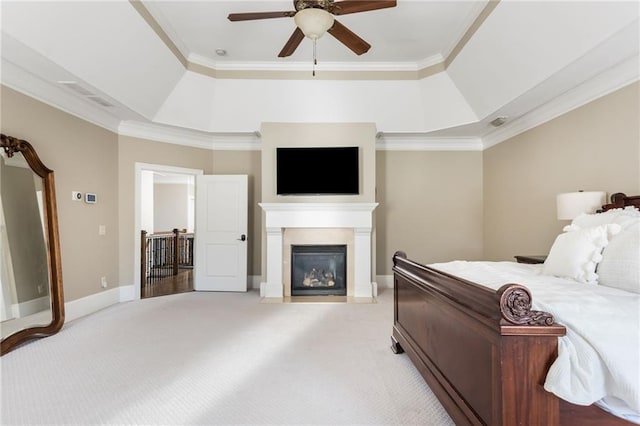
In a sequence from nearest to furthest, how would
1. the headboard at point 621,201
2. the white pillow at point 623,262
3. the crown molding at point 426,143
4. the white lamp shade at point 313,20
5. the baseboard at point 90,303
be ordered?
the white pillow at point 623,262
the white lamp shade at point 313,20
the headboard at point 621,201
the baseboard at point 90,303
the crown molding at point 426,143

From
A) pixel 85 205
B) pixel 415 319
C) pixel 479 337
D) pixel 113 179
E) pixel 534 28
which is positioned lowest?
pixel 415 319

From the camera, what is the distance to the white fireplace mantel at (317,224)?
4945 millimetres

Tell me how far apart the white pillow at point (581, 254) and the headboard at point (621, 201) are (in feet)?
3.79

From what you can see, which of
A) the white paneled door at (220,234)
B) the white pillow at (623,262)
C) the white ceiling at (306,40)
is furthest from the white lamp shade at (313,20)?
the white paneled door at (220,234)

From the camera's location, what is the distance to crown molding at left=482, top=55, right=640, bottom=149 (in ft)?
9.63

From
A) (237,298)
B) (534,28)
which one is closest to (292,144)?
(237,298)

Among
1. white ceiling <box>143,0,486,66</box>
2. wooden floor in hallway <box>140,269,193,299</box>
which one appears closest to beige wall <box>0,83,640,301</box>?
wooden floor in hallway <box>140,269,193,299</box>

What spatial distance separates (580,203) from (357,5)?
8.86ft

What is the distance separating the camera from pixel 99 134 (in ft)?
14.6

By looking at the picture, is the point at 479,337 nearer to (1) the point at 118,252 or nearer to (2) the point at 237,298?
(2) the point at 237,298

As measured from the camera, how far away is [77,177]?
13.4 feet

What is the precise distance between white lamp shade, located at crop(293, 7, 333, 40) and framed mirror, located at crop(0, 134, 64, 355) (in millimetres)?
3002

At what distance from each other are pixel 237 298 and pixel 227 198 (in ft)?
5.51

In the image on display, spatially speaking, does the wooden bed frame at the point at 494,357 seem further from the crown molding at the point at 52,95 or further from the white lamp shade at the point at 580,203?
the crown molding at the point at 52,95
